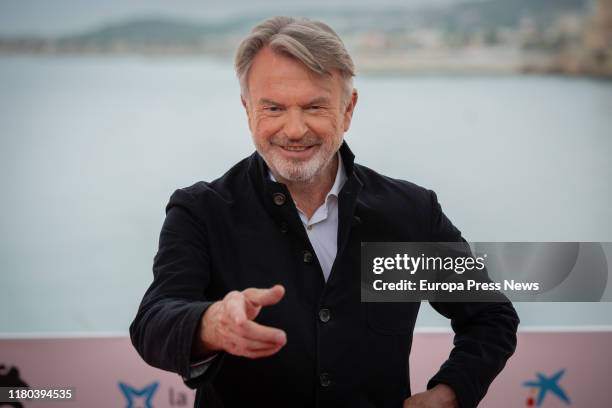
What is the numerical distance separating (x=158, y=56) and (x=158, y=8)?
16cm

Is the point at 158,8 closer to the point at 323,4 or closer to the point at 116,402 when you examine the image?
the point at 323,4

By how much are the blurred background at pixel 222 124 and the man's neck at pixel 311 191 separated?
960mm

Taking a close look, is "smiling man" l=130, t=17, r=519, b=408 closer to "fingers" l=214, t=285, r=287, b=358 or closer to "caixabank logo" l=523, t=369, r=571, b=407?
→ "fingers" l=214, t=285, r=287, b=358

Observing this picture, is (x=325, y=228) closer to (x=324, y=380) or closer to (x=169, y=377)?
(x=324, y=380)

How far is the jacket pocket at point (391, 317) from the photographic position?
136 centimetres

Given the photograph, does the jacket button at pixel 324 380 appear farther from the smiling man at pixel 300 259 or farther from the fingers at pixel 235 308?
the fingers at pixel 235 308

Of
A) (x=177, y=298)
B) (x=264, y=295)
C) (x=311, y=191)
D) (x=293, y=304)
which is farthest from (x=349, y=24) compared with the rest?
(x=264, y=295)

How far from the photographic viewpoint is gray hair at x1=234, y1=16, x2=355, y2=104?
132cm

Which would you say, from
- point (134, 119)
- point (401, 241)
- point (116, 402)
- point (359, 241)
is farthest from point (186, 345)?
point (134, 119)

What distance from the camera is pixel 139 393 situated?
230cm

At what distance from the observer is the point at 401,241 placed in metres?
1.48

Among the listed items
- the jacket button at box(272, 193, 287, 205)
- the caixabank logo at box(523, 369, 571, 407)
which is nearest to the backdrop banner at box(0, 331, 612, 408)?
the caixabank logo at box(523, 369, 571, 407)

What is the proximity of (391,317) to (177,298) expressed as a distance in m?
0.42

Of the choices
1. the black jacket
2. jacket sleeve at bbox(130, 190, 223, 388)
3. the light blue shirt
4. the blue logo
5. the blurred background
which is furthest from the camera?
the blurred background
